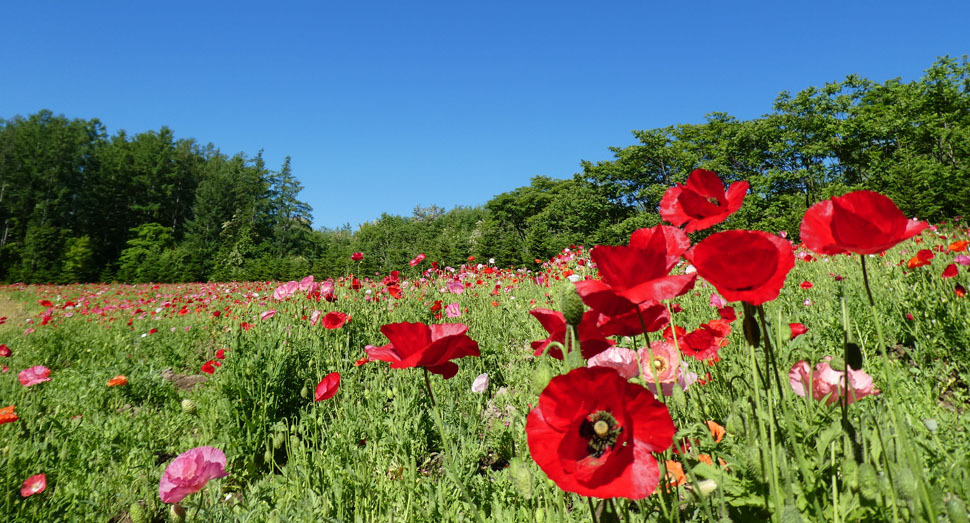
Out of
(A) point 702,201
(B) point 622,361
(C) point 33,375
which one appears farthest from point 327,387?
(C) point 33,375

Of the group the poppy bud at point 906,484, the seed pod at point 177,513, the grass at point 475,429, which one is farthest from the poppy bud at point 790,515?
the seed pod at point 177,513

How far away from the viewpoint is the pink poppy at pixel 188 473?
3.91ft

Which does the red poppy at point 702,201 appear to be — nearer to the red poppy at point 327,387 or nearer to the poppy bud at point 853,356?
the poppy bud at point 853,356

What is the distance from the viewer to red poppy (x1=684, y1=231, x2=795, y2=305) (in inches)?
23.9

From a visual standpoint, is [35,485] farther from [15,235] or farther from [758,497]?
[15,235]

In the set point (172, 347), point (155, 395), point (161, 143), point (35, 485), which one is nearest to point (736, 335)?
point (35, 485)

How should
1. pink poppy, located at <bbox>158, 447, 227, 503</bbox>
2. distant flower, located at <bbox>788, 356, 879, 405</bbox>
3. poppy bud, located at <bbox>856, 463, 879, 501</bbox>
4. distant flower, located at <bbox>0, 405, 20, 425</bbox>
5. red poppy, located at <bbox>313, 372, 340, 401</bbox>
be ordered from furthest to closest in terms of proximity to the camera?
distant flower, located at <bbox>0, 405, 20, 425</bbox> < red poppy, located at <bbox>313, 372, 340, 401</bbox> < pink poppy, located at <bbox>158, 447, 227, 503</bbox> < distant flower, located at <bbox>788, 356, 879, 405</bbox> < poppy bud, located at <bbox>856, 463, 879, 501</bbox>

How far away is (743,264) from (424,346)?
580mm

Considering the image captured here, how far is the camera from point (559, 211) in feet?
107

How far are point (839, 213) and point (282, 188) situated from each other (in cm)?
5106

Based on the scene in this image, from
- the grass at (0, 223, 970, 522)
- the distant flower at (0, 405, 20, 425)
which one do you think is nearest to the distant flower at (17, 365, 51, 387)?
the grass at (0, 223, 970, 522)

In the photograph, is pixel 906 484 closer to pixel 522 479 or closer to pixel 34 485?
pixel 522 479

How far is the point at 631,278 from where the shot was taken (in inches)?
25.9

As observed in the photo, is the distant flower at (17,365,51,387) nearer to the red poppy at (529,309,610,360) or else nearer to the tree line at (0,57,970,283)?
the red poppy at (529,309,610,360)
